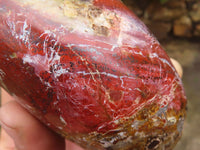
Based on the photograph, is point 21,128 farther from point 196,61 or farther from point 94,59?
point 196,61

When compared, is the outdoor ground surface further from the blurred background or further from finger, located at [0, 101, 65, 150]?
finger, located at [0, 101, 65, 150]

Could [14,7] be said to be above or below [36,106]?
Result: above

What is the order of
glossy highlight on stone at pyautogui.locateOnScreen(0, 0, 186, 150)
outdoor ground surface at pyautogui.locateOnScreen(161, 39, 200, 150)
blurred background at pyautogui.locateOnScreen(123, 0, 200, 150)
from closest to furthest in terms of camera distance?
glossy highlight on stone at pyautogui.locateOnScreen(0, 0, 186, 150)
outdoor ground surface at pyautogui.locateOnScreen(161, 39, 200, 150)
blurred background at pyautogui.locateOnScreen(123, 0, 200, 150)

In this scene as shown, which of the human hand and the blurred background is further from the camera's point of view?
the blurred background

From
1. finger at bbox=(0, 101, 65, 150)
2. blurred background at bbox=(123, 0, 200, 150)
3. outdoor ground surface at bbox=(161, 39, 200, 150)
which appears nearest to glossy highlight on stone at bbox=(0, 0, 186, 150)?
finger at bbox=(0, 101, 65, 150)

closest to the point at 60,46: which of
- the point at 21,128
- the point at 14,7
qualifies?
the point at 14,7

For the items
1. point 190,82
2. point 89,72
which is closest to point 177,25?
point 190,82

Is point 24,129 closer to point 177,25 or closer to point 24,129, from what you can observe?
point 24,129
